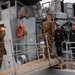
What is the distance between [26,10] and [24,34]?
1022 mm

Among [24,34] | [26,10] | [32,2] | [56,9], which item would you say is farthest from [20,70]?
[56,9]

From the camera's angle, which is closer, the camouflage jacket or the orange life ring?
the camouflage jacket

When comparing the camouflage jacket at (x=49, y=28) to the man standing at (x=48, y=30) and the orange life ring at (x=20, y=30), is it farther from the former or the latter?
the orange life ring at (x=20, y=30)

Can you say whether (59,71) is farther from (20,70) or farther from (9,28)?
(9,28)

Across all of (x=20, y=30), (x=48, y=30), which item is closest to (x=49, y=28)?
(x=48, y=30)

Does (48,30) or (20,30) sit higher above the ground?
(20,30)

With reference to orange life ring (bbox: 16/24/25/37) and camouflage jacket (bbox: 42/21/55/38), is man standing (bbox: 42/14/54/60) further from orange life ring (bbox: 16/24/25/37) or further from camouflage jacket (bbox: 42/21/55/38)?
orange life ring (bbox: 16/24/25/37)

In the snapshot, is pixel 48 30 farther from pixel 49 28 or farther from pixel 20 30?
pixel 20 30

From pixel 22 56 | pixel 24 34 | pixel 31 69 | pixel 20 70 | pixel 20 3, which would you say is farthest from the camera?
pixel 20 3

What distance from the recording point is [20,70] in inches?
200

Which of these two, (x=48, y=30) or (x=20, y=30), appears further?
(x=20, y=30)

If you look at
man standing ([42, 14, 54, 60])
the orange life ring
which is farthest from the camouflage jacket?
the orange life ring

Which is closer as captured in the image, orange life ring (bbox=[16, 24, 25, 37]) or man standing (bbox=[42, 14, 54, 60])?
man standing (bbox=[42, 14, 54, 60])

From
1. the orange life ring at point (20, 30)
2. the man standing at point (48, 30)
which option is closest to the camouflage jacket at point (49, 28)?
the man standing at point (48, 30)
